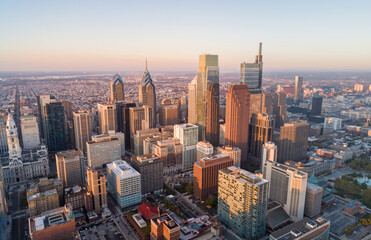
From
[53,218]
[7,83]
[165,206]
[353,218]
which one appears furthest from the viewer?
[7,83]

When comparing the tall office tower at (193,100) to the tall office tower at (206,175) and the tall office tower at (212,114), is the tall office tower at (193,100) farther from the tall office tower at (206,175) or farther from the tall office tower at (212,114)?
the tall office tower at (206,175)

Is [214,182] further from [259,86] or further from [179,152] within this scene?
[259,86]

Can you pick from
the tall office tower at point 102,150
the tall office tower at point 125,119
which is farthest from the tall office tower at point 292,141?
the tall office tower at point 125,119

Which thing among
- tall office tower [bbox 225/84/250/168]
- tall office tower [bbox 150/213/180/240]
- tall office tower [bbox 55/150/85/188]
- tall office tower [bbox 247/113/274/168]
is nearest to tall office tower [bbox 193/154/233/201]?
tall office tower [bbox 150/213/180/240]

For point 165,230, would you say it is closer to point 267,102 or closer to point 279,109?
point 267,102

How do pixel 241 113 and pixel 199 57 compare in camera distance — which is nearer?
pixel 241 113

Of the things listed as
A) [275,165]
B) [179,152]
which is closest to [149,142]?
[179,152]
